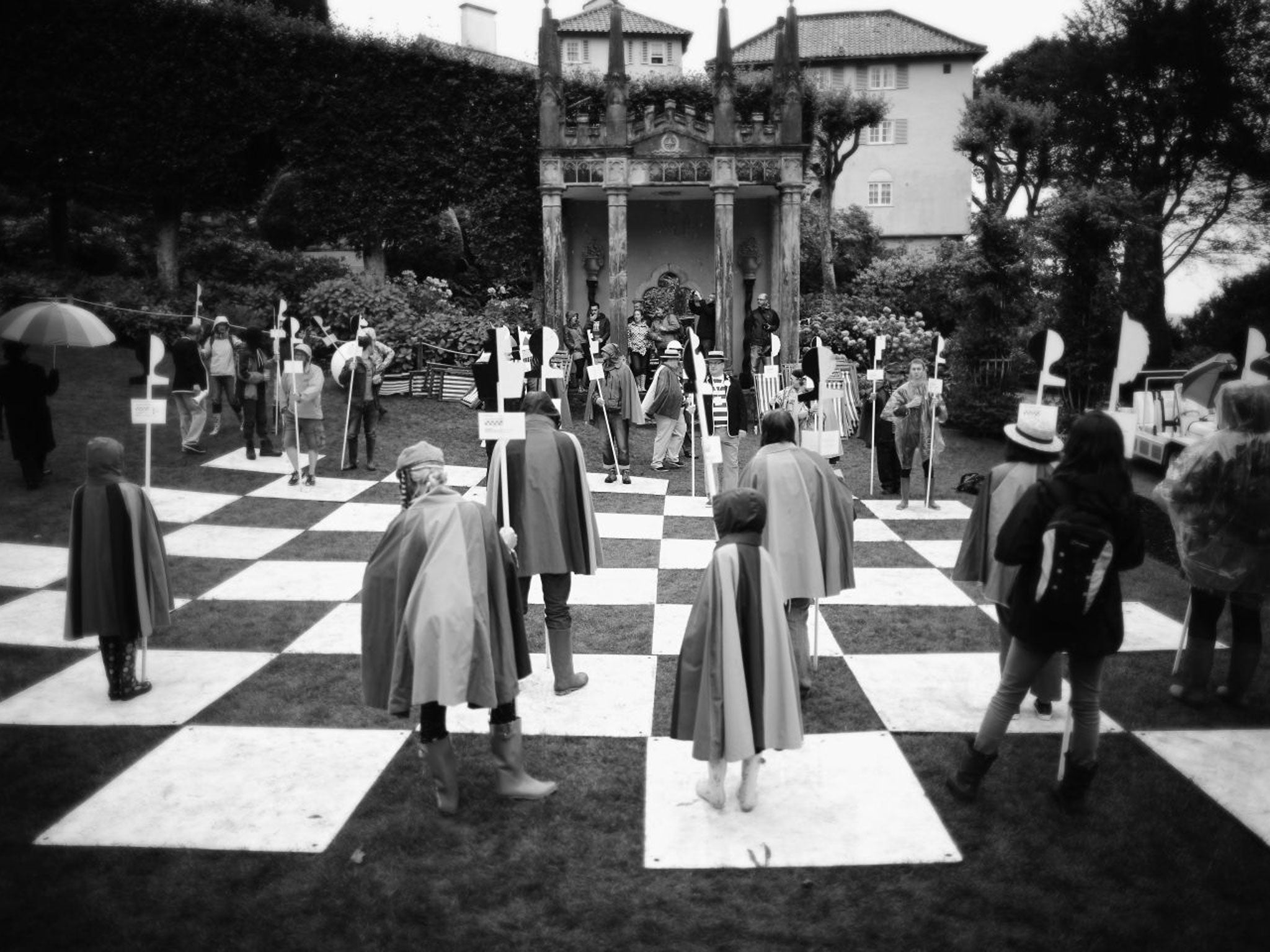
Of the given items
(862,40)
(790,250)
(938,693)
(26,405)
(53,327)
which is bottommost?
(938,693)

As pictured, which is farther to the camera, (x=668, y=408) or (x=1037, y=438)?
(x=668, y=408)

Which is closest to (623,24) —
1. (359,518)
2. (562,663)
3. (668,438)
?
(668,438)

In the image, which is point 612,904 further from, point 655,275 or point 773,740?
point 655,275

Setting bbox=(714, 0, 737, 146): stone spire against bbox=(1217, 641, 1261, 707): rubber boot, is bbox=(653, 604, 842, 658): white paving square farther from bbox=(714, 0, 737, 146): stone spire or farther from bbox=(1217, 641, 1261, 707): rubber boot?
bbox=(714, 0, 737, 146): stone spire

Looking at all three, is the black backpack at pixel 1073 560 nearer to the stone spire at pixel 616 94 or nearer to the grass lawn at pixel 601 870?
the grass lawn at pixel 601 870

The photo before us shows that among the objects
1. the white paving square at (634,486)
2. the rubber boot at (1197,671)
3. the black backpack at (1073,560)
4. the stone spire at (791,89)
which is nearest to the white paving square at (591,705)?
the black backpack at (1073,560)

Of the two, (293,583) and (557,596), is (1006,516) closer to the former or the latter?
(557,596)

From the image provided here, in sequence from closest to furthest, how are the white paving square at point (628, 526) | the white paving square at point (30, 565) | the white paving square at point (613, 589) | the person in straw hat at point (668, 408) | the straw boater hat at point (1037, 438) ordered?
1. the straw boater hat at point (1037, 438)
2. the white paving square at point (613, 589)
3. the white paving square at point (30, 565)
4. the white paving square at point (628, 526)
5. the person in straw hat at point (668, 408)

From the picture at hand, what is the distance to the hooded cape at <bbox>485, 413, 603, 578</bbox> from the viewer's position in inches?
228

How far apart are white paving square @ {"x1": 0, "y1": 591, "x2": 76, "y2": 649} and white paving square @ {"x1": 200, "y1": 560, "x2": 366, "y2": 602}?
3.71 ft

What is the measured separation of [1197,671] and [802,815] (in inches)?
116

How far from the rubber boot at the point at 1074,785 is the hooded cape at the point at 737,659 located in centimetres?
137

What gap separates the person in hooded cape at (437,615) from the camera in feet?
13.9

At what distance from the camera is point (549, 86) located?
67.6ft
